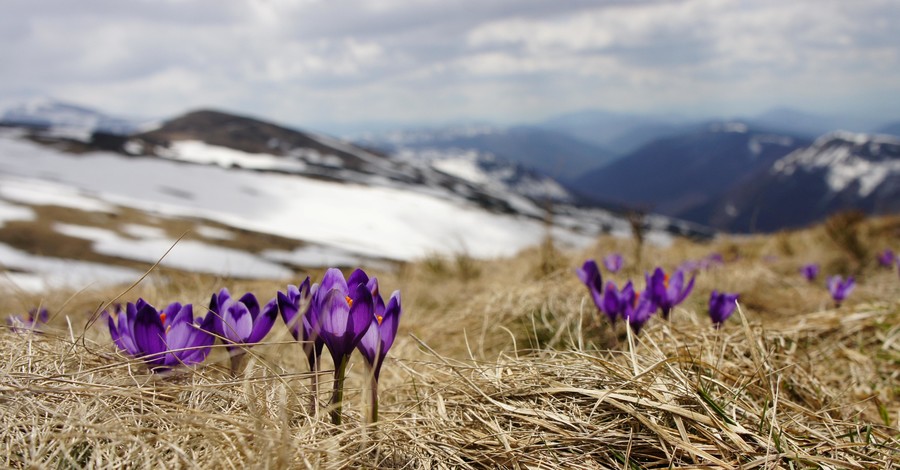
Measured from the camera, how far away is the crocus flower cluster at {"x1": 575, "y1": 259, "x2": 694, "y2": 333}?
2.31 m

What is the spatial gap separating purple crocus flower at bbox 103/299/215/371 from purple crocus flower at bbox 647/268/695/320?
173 cm

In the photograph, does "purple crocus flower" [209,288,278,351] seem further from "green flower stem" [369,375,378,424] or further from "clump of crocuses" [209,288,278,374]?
"green flower stem" [369,375,378,424]

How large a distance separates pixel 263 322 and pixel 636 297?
60.1 inches

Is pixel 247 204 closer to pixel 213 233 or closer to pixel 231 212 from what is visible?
pixel 231 212

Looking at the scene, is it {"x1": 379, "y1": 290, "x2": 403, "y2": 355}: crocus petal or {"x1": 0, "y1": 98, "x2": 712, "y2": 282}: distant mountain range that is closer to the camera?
{"x1": 379, "y1": 290, "x2": 403, "y2": 355}: crocus petal

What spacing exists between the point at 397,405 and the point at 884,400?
1991 mm

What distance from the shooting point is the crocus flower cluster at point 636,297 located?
7.58 feet

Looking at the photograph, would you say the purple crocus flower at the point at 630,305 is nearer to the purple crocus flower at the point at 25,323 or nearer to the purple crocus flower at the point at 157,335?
the purple crocus flower at the point at 157,335

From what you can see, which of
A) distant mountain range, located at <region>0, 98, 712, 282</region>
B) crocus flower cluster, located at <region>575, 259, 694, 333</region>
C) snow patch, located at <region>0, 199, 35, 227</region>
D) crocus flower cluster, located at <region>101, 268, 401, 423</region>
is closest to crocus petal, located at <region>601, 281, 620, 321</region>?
crocus flower cluster, located at <region>575, 259, 694, 333</region>

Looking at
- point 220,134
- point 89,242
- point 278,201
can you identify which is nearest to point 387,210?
point 278,201

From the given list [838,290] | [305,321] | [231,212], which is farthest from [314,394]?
[231,212]

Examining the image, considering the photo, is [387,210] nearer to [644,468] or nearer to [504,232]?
[504,232]

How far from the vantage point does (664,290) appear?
2434 mm

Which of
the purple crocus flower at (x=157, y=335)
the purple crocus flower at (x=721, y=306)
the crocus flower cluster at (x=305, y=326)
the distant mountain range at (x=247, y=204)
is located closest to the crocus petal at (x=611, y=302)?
the purple crocus flower at (x=721, y=306)
